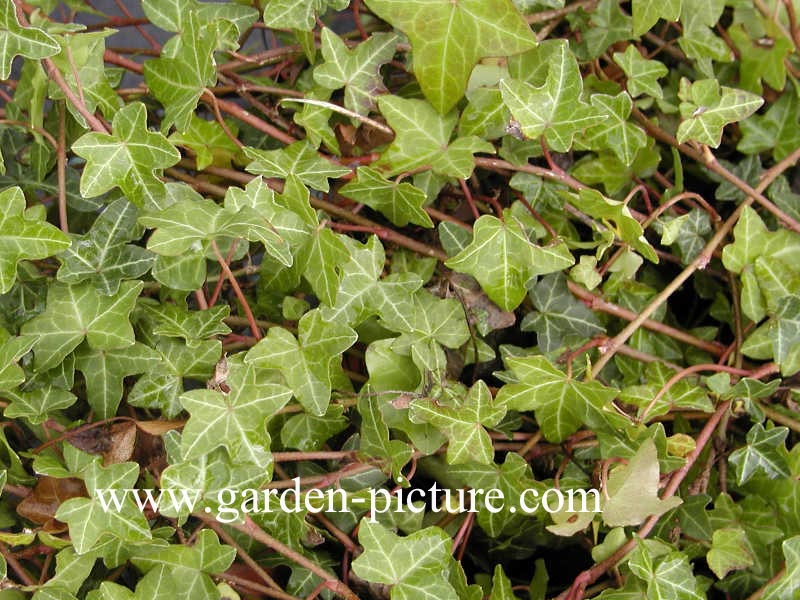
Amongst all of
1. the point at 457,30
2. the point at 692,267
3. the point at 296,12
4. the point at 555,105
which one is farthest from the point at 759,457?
the point at 296,12

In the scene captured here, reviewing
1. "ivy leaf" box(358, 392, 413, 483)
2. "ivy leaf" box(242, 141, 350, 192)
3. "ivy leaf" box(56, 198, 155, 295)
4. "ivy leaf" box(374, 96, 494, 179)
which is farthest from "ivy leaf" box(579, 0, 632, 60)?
"ivy leaf" box(56, 198, 155, 295)

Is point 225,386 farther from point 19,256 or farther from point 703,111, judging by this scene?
point 703,111

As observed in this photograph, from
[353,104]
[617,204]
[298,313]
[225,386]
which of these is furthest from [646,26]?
[225,386]

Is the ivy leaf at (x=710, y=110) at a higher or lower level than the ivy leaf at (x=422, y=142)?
higher

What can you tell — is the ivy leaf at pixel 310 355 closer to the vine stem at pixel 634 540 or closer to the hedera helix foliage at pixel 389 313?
the hedera helix foliage at pixel 389 313

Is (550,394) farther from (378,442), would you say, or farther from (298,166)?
(298,166)

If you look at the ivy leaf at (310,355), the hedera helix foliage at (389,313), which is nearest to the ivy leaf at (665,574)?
the hedera helix foliage at (389,313)
